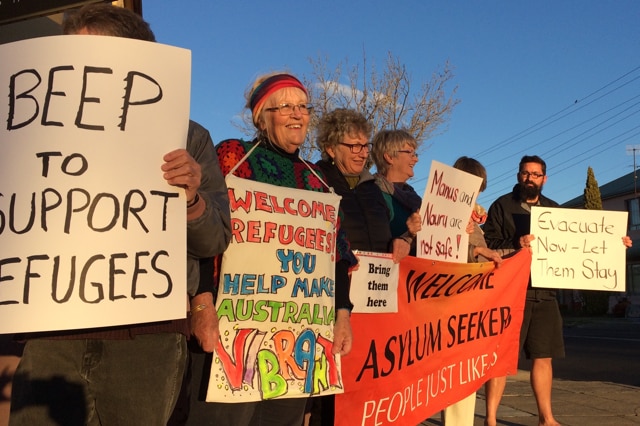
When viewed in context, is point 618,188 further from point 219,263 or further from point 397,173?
point 219,263

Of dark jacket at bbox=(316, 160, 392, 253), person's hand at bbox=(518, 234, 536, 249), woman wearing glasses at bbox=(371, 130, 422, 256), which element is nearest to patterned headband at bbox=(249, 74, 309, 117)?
dark jacket at bbox=(316, 160, 392, 253)

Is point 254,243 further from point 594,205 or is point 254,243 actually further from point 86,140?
point 594,205

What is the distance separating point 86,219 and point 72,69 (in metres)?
0.42

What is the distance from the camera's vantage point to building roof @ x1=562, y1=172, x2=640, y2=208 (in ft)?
179

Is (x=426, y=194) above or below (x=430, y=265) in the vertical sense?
above

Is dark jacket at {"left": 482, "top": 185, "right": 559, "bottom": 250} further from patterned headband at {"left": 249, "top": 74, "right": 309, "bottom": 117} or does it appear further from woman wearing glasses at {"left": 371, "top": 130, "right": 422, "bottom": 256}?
patterned headband at {"left": 249, "top": 74, "right": 309, "bottom": 117}

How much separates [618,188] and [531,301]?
181ft

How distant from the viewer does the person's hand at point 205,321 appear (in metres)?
2.82

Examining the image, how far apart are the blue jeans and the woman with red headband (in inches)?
27.8

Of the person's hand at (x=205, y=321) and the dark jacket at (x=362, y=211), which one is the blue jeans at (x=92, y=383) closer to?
the person's hand at (x=205, y=321)

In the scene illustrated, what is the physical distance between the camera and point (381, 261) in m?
4.38

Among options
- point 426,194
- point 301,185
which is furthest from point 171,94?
point 426,194

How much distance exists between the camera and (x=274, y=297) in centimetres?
313

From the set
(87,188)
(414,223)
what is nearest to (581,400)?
(414,223)
